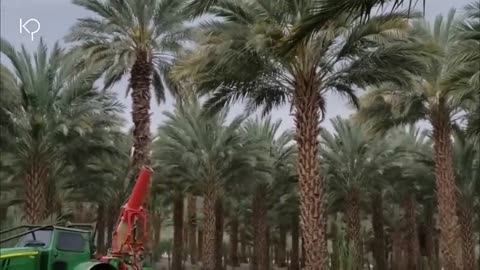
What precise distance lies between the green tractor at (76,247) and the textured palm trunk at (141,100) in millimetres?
10271

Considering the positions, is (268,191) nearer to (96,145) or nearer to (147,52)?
(96,145)

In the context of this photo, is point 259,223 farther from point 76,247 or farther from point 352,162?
point 76,247

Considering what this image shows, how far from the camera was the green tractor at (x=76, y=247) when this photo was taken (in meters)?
9.72

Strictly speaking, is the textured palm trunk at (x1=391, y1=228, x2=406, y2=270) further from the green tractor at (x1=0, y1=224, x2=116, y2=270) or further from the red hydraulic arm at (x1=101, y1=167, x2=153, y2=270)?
the green tractor at (x1=0, y1=224, x2=116, y2=270)

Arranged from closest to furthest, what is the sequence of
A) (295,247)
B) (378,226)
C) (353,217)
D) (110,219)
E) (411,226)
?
(353,217) → (411,226) → (378,226) → (110,219) → (295,247)

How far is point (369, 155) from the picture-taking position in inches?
1252

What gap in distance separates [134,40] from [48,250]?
12.7m

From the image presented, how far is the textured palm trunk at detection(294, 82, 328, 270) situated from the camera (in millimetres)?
16781

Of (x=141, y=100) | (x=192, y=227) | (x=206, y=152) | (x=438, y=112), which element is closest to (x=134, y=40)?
(x=141, y=100)

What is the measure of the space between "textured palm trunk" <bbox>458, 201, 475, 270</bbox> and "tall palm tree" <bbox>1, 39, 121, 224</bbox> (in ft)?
57.2

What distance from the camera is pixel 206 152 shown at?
1151 inches

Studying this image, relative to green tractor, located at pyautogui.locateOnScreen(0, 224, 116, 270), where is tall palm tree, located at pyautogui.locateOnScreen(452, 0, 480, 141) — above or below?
above

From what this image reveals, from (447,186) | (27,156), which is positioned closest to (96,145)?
(27,156)

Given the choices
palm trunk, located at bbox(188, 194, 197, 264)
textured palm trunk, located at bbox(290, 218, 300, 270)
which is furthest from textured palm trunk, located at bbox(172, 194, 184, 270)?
textured palm trunk, located at bbox(290, 218, 300, 270)
